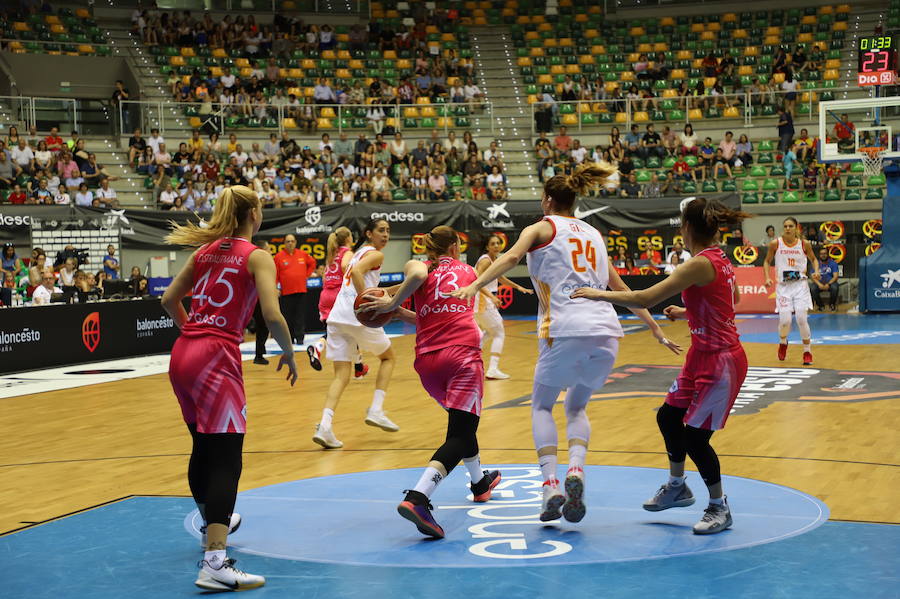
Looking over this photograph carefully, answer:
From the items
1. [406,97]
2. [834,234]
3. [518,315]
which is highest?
[406,97]

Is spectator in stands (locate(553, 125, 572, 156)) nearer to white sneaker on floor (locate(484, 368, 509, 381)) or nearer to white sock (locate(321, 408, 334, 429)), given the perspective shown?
white sneaker on floor (locate(484, 368, 509, 381))

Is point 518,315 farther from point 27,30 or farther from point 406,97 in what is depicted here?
point 27,30

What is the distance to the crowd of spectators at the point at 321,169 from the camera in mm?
23625

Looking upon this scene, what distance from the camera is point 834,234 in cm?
2433

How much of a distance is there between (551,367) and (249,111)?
21987mm

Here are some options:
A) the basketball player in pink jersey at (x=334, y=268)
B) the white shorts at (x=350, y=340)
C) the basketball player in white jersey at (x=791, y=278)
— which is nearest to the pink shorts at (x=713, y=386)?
the white shorts at (x=350, y=340)

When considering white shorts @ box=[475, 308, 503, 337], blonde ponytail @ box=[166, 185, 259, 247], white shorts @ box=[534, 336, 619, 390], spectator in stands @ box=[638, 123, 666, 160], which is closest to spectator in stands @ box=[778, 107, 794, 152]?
spectator in stands @ box=[638, 123, 666, 160]

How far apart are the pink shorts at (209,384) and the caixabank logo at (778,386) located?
6043 mm

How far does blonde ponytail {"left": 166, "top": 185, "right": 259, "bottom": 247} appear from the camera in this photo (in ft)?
16.3

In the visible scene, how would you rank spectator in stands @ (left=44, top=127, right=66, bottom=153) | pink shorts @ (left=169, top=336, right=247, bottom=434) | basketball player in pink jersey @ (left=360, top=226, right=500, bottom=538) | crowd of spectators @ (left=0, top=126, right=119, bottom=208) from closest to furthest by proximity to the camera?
pink shorts @ (left=169, top=336, right=247, bottom=434)
basketball player in pink jersey @ (left=360, top=226, right=500, bottom=538)
crowd of spectators @ (left=0, top=126, right=119, bottom=208)
spectator in stands @ (left=44, top=127, right=66, bottom=153)

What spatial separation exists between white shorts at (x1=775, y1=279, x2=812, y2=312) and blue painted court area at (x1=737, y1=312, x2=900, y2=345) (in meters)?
2.67

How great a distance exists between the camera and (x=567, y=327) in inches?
216

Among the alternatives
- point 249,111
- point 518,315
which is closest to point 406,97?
point 249,111

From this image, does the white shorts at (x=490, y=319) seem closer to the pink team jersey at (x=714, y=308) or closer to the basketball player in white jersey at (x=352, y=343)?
the basketball player in white jersey at (x=352, y=343)
